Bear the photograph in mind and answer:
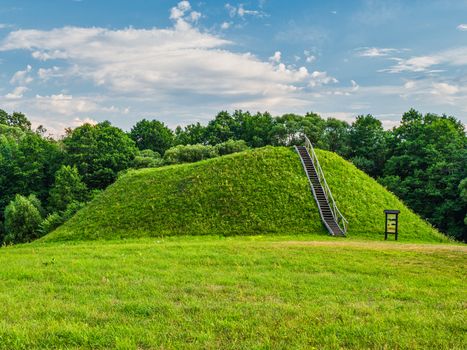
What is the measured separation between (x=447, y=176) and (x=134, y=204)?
31.7 m

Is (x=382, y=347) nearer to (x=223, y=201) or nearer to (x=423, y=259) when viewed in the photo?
(x=423, y=259)

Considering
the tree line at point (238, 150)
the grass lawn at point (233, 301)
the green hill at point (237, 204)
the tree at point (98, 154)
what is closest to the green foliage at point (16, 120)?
the tree line at point (238, 150)

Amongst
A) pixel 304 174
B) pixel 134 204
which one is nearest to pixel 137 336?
pixel 134 204

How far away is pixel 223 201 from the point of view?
2905 cm

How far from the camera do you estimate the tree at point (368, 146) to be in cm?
5531

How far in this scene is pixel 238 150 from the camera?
5600cm

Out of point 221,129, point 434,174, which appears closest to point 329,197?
point 434,174

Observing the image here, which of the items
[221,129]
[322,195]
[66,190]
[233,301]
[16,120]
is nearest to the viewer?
[233,301]

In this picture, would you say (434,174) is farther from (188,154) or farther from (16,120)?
(16,120)

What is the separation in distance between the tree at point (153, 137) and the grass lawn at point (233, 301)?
65.4m

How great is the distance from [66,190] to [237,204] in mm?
28353

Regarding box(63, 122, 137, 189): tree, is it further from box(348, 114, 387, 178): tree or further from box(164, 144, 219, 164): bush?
box(348, 114, 387, 178): tree

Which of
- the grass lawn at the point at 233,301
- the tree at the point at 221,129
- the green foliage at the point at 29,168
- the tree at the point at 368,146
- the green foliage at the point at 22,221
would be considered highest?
the tree at the point at 221,129

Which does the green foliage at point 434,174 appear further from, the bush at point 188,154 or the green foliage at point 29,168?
the green foliage at point 29,168
